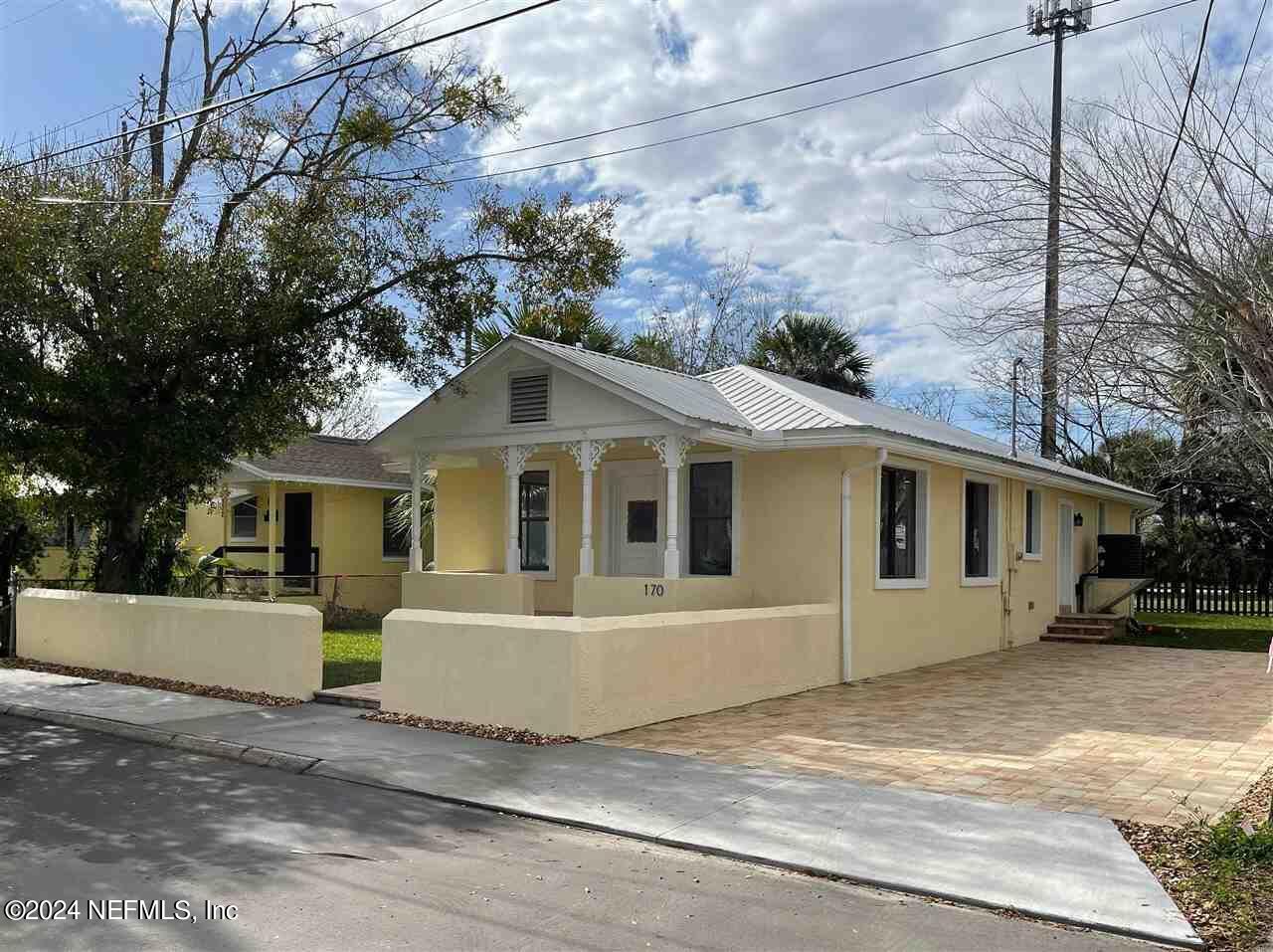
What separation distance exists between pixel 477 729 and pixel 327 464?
48.1 feet

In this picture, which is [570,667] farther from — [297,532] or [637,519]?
[297,532]

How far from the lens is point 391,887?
219 inches

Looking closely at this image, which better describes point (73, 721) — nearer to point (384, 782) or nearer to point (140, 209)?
point (384, 782)

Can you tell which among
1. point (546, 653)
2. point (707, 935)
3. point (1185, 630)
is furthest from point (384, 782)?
point (1185, 630)

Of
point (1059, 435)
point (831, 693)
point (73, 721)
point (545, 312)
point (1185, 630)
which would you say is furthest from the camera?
point (1059, 435)

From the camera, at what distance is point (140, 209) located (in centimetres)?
1329

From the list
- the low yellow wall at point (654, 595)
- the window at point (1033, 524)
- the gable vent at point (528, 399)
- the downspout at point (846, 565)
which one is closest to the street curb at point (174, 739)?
the low yellow wall at point (654, 595)

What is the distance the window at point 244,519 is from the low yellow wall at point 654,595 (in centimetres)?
1333

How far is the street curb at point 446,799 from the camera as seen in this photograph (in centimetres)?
535

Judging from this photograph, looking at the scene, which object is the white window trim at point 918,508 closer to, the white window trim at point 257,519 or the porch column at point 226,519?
the porch column at point 226,519

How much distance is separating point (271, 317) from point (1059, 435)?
26.7m

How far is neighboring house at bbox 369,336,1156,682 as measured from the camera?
13.4m
